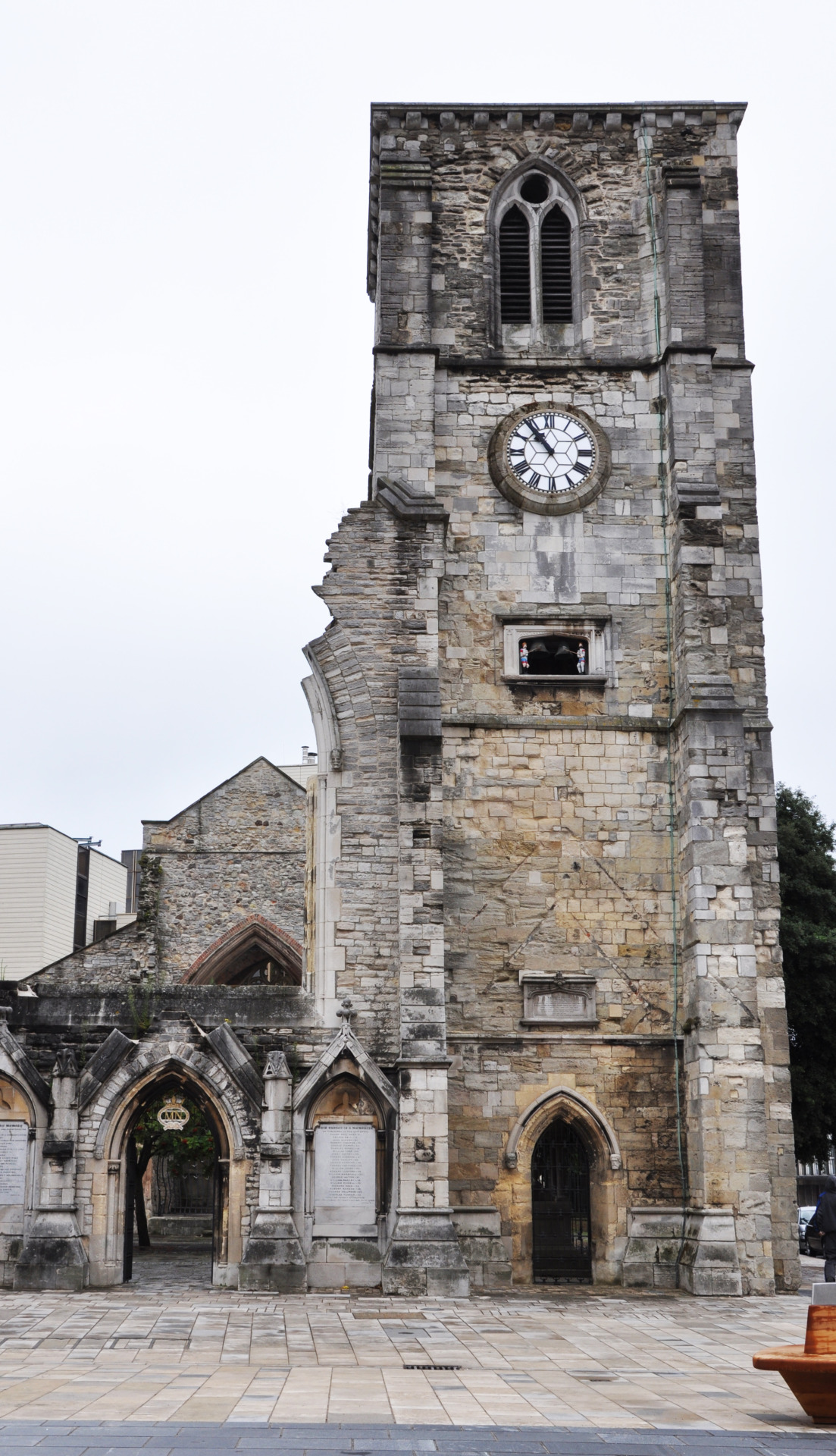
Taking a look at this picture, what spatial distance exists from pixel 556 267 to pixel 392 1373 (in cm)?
1592

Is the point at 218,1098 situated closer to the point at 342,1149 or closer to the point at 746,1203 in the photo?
the point at 342,1149

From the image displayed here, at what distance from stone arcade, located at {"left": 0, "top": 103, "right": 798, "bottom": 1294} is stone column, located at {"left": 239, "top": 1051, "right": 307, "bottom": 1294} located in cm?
3

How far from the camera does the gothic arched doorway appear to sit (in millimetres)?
16766

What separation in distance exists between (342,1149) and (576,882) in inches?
174

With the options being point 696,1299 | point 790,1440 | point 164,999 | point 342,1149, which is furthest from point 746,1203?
point 790,1440

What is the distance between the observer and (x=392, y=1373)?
33.4 ft

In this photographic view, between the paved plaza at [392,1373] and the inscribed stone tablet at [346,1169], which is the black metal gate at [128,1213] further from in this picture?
the inscribed stone tablet at [346,1169]

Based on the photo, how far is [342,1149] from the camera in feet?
54.7

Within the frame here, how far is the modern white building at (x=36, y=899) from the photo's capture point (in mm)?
41656

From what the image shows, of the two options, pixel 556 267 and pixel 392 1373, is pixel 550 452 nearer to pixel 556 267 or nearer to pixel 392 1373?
pixel 556 267

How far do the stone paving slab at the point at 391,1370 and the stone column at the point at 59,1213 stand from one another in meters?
0.42

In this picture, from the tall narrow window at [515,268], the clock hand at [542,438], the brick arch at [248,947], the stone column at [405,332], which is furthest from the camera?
the brick arch at [248,947]

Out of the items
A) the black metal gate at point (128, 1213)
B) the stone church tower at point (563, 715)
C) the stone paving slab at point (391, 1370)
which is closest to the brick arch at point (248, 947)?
the black metal gate at point (128, 1213)

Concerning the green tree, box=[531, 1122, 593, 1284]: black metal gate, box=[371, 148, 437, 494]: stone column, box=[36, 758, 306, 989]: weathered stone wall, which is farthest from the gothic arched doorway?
the green tree
